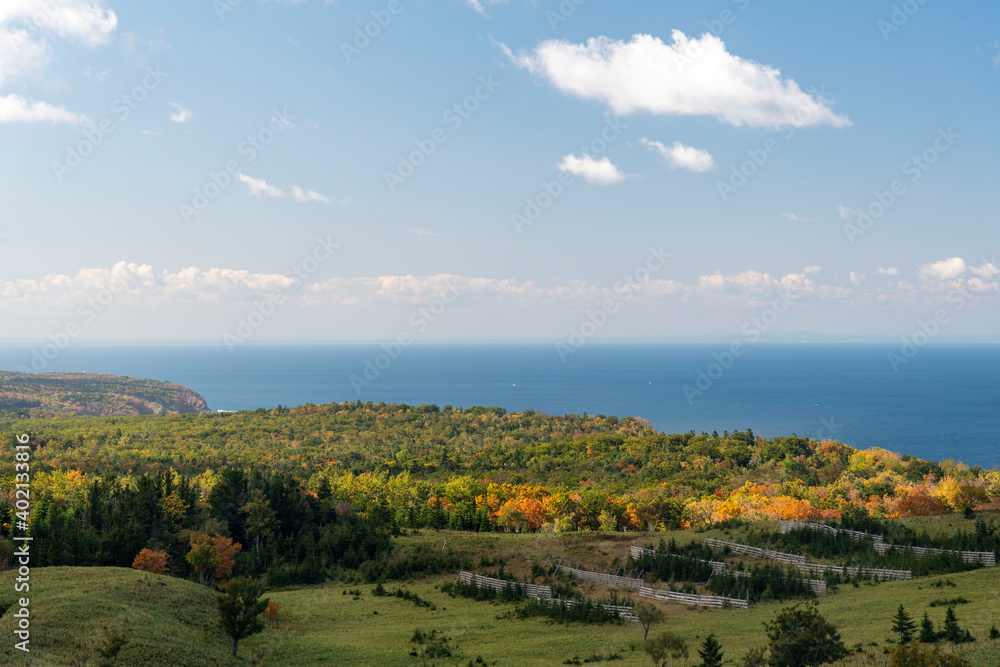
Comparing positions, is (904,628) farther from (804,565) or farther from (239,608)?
(239,608)

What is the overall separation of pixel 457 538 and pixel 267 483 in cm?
2162

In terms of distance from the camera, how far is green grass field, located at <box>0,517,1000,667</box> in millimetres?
30703

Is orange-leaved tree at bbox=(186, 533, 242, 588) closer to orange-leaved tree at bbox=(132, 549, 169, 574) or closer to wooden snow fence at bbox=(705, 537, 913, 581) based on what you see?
orange-leaved tree at bbox=(132, 549, 169, 574)

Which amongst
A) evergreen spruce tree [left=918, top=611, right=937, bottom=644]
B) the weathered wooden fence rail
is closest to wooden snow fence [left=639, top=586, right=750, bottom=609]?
the weathered wooden fence rail

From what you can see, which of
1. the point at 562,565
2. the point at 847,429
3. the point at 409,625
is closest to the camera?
the point at 409,625

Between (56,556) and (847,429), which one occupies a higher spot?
(847,429)

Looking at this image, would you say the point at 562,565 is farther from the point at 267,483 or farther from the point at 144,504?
the point at 144,504

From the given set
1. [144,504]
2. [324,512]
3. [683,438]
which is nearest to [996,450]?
[683,438]

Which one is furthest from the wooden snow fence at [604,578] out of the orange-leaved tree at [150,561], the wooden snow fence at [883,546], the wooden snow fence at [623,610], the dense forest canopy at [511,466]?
the orange-leaved tree at [150,561]

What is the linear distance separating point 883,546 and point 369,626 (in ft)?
142

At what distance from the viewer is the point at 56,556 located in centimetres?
5122

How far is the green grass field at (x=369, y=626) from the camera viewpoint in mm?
30703

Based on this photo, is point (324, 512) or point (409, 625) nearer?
point (409, 625)

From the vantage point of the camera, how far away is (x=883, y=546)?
5528 centimetres
